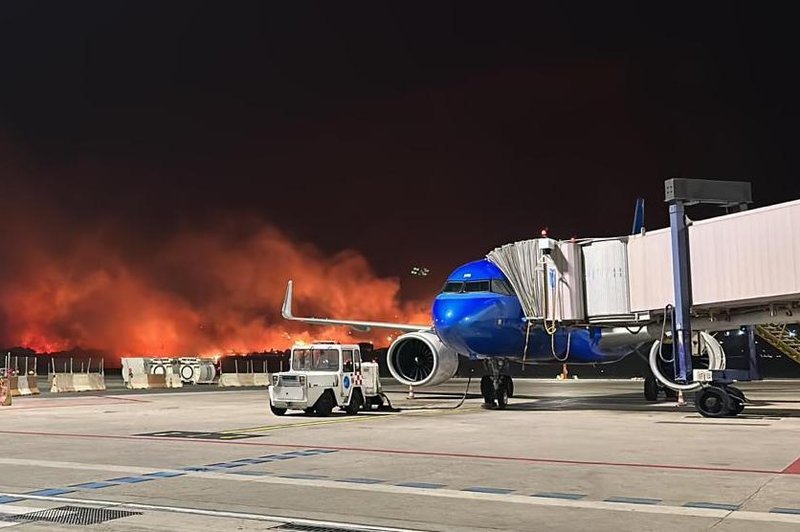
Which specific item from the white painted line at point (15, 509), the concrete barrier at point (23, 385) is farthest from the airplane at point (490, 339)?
the concrete barrier at point (23, 385)

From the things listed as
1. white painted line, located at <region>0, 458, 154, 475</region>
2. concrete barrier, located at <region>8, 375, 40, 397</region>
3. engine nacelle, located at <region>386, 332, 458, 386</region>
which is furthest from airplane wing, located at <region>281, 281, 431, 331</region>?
white painted line, located at <region>0, 458, 154, 475</region>

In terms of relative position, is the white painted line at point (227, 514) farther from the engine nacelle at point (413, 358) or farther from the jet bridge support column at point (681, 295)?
the engine nacelle at point (413, 358)

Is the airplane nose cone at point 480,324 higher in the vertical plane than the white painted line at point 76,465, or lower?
higher

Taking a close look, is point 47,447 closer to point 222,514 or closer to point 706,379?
point 222,514

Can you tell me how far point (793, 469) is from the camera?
10.5 m

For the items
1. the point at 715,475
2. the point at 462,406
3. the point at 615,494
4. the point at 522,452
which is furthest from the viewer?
the point at 462,406

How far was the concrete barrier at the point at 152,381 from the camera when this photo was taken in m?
43.1

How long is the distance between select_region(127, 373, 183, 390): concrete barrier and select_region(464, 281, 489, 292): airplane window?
25.2 metres

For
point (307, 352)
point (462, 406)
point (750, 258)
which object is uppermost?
point (750, 258)

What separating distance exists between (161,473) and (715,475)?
7.04 metres

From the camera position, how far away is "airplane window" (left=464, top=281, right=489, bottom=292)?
2286cm

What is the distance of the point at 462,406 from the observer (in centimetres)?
2511

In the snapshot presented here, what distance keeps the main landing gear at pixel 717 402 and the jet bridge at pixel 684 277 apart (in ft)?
0.10

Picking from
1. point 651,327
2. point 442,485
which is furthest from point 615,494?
point 651,327
